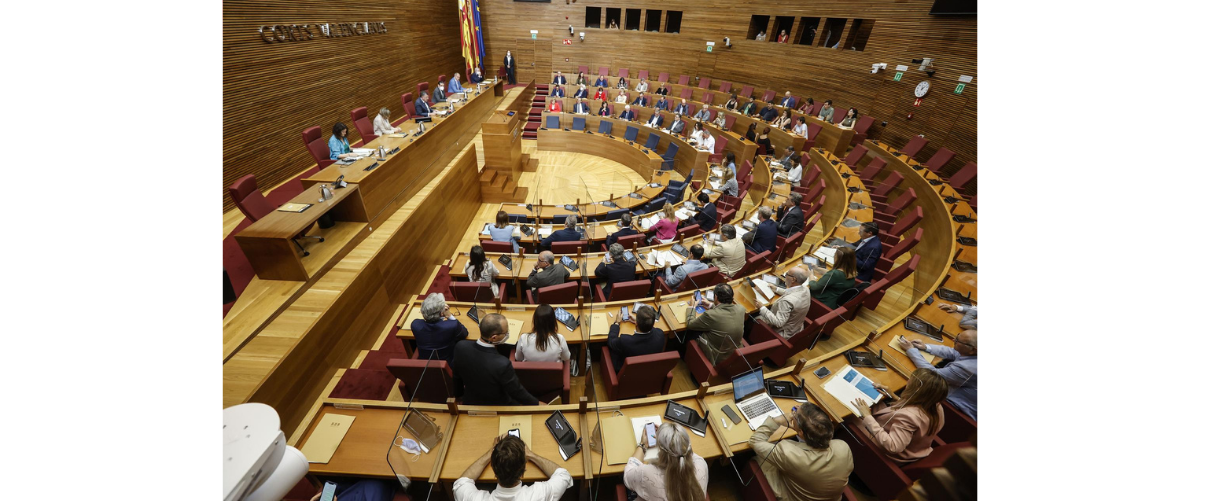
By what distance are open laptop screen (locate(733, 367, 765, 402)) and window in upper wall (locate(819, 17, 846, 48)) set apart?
11793 millimetres

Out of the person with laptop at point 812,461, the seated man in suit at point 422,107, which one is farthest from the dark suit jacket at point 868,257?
the seated man in suit at point 422,107

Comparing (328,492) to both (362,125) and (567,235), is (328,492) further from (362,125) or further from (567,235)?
(362,125)

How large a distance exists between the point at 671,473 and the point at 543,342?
3.90ft

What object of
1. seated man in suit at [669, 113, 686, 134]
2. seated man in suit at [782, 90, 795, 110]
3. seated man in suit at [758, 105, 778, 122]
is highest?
seated man in suit at [782, 90, 795, 110]

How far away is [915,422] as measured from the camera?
6.63 feet

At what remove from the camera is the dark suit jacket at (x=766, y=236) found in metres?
4.54

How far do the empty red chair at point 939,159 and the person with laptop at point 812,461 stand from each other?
7.74 m

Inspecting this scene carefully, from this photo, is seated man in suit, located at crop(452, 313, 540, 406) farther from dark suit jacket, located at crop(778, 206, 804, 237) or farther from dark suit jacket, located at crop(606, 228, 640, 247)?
dark suit jacket, located at crop(778, 206, 804, 237)

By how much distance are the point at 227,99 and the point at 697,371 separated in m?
6.88

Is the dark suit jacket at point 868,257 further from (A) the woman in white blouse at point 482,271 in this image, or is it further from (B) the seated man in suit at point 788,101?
(B) the seated man in suit at point 788,101

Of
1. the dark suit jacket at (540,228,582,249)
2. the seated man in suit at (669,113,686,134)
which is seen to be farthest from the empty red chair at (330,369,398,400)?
the seated man in suit at (669,113,686,134)

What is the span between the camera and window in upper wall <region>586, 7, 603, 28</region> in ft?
44.9

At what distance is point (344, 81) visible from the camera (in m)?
7.52

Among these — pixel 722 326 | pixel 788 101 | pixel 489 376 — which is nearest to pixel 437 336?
pixel 489 376
